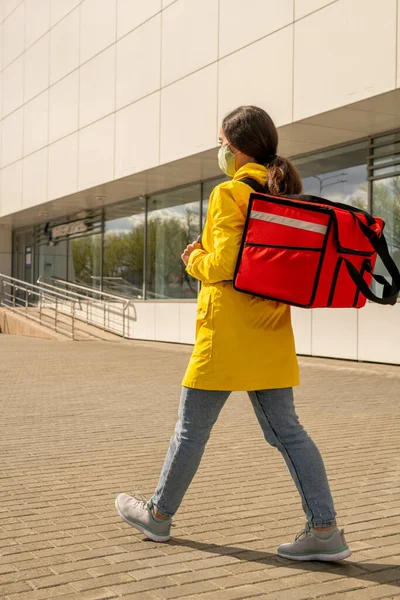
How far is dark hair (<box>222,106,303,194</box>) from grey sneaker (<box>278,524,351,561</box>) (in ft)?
4.62

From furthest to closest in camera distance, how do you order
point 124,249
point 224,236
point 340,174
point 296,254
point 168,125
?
point 124,249, point 168,125, point 340,174, point 224,236, point 296,254

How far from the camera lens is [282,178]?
3.34 meters

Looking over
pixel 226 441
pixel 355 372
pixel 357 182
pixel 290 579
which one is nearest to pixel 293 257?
pixel 290 579

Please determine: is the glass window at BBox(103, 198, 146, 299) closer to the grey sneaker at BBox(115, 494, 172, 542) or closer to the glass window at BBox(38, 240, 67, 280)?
the glass window at BBox(38, 240, 67, 280)

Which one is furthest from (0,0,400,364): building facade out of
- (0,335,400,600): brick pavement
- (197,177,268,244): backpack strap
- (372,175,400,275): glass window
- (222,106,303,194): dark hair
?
(197,177,268,244): backpack strap

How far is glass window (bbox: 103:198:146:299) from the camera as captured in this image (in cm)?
2150

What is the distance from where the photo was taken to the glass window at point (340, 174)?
14008mm

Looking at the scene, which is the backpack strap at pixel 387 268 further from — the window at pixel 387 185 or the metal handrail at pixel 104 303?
the metal handrail at pixel 104 303

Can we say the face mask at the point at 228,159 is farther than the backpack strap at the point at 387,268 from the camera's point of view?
Yes

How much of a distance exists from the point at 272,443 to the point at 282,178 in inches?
43.1

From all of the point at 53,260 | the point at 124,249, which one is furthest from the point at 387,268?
the point at 53,260

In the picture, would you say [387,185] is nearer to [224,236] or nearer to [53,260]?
[224,236]

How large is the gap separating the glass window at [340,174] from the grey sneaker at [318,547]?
11.0m

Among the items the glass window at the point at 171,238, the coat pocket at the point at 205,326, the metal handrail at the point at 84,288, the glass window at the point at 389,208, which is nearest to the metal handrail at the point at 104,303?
the metal handrail at the point at 84,288
